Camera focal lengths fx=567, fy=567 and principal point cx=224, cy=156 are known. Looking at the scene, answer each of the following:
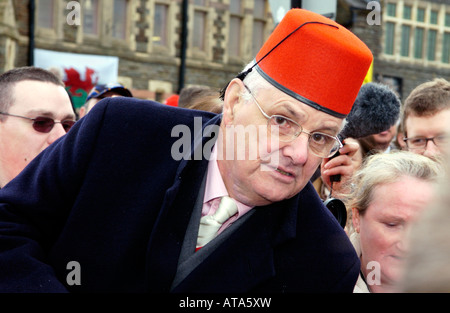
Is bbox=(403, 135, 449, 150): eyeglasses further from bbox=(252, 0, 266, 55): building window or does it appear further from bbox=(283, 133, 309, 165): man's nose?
bbox=(252, 0, 266, 55): building window

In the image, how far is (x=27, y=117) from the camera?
126 inches

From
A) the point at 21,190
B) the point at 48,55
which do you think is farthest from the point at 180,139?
the point at 48,55

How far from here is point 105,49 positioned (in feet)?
46.6

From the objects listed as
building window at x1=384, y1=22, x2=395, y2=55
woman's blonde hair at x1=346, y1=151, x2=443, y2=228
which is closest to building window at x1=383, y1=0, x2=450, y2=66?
building window at x1=384, y1=22, x2=395, y2=55

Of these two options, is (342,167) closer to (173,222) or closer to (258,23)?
(173,222)

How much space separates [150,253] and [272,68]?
2.73 feet

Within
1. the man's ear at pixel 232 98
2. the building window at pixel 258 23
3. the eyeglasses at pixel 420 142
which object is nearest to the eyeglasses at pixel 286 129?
the man's ear at pixel 232 98

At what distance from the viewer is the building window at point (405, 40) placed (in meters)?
19.5

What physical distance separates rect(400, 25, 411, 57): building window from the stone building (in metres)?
0.26

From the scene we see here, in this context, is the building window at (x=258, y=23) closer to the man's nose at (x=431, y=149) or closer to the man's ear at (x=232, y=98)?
the man's nose at (x=431, y=149)

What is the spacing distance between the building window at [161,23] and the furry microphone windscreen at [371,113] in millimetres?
12197

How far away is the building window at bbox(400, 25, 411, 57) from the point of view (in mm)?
19531

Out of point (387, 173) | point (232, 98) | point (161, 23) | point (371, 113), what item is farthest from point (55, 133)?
point (161, 23)

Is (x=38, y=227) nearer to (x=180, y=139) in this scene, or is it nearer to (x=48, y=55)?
(x=180, y=139)
